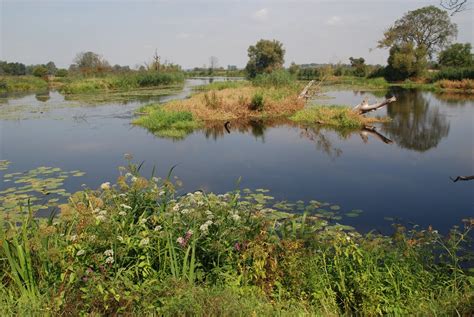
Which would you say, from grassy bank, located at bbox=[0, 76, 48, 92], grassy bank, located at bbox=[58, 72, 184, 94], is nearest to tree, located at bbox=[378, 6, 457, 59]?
grassy bank, located at bbox=[58, 72, 184, 94]

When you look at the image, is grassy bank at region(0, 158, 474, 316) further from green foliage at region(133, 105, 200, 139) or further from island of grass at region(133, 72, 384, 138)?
green foliage at region(133, 105, 200, 139)

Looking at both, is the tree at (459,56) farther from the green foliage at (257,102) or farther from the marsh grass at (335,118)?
the green foliage at (257,102)

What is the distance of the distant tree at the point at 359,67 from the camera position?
162ft

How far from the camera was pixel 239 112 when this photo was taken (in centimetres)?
1744

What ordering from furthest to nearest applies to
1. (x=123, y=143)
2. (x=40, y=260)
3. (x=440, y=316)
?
(x=123, y=143) → (x=40, y=260) → (x=440, y=316)

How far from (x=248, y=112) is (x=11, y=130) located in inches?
423

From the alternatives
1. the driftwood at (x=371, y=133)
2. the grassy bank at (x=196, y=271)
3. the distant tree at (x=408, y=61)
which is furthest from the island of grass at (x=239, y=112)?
the distant tree at (x=408, y=61)

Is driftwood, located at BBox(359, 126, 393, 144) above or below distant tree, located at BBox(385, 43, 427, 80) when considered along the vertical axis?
below

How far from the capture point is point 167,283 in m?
2.82

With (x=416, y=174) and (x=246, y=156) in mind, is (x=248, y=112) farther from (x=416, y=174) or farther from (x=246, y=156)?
(x=416, y=174)

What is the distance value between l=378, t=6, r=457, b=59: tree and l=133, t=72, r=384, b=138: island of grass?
3925 cm

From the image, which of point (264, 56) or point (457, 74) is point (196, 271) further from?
point (264, 56)

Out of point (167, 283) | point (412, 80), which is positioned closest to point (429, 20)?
point (412, 80)

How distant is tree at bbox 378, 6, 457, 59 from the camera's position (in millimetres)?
50531
